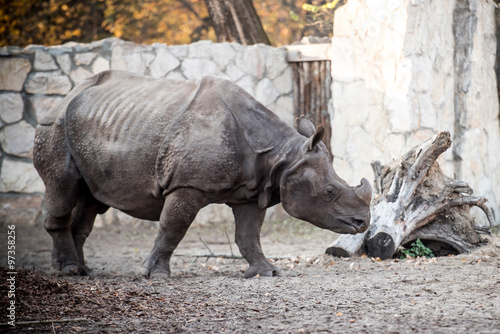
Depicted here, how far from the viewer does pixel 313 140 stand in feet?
15.5

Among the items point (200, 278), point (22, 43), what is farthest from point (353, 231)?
point (22, 43)

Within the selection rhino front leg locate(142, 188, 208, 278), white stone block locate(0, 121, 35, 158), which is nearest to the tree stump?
rhino front leg locate(142, 188, 208, 278)

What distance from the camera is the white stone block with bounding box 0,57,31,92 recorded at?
891 cm

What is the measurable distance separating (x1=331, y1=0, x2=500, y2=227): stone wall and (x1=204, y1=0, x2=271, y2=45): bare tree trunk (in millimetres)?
2572

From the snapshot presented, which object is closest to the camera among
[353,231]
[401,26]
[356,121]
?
[353,231]

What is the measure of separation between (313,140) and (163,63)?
4.82 m

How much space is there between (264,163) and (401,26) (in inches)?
134

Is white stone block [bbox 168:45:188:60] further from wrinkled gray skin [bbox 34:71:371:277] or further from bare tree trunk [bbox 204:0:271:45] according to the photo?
wrinkled gray skin [bbox 34:71:371:277]

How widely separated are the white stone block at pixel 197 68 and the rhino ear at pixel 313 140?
457 centimetres

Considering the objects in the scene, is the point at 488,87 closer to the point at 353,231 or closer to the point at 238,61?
the point at 238,61

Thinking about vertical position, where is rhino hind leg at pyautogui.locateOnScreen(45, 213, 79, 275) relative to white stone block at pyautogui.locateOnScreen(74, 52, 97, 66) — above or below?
below

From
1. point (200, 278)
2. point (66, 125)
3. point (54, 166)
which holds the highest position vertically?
point (66, 125)

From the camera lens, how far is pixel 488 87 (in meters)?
8.28

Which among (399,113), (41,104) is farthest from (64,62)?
(399,113)
